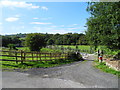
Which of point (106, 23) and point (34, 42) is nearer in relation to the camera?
point (106, 23)

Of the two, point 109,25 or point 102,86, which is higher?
point 109,25

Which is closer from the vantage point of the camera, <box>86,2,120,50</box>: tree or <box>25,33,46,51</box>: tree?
<box>86,2,120,50</box>: tree

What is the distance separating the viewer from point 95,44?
11438 mm

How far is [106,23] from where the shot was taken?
8992 millimetres

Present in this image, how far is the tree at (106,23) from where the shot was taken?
8.06 meters

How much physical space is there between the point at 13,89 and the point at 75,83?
250cm

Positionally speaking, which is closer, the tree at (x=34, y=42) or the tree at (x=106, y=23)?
the tree at (x=106, y=23)

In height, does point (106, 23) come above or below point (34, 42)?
above

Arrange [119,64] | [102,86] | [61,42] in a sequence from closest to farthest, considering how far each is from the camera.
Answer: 1. [102,86]
2. [119,64]
3. [61,42]

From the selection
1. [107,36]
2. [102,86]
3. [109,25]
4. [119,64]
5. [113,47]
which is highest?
[109,25]

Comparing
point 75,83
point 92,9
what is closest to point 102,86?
point 75,83

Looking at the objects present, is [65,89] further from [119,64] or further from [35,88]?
[119,64]

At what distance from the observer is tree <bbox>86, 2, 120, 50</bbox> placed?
8.06 meters

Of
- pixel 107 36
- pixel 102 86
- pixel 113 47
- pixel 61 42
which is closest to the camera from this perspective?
pixel 102 86
